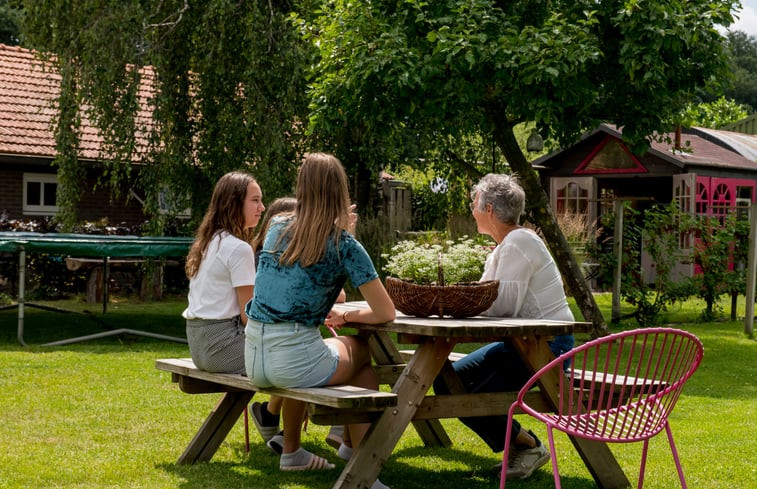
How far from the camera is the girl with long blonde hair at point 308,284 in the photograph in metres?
4.77

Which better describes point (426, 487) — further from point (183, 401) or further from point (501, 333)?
point (183, 401)

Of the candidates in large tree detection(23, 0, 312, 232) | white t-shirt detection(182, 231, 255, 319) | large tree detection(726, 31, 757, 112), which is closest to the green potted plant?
white t-shirt detection(182, 231, 255, 319)

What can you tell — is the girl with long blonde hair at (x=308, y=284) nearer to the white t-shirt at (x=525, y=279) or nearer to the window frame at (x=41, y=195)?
the white t-shirt at (x=525, y=279)

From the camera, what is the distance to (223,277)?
18.5ft

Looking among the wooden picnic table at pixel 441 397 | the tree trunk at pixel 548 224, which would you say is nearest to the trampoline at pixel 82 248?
the tree trunk at pixel 548 224

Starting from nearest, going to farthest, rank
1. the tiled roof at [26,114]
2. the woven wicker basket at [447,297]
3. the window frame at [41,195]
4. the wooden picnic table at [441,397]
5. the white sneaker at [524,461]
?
the wooden picnic table at [441,397] → the woven wicker basket at [447,297] → the white sneaker at [524,461] → the tiled roof at [26,114] → the window frame at [41,195]

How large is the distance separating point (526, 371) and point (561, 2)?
7.53 m

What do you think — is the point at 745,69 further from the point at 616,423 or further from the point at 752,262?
the point at 616,423

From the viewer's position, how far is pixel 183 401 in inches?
317

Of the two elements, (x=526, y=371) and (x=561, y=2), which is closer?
(x=526, y=371)

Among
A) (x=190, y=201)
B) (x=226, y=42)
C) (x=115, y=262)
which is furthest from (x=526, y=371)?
(x=115, y=262)

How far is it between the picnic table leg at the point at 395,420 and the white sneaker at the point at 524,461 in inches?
41.7

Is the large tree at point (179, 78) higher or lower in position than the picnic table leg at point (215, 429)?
higher

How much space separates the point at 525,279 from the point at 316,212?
120 cm
